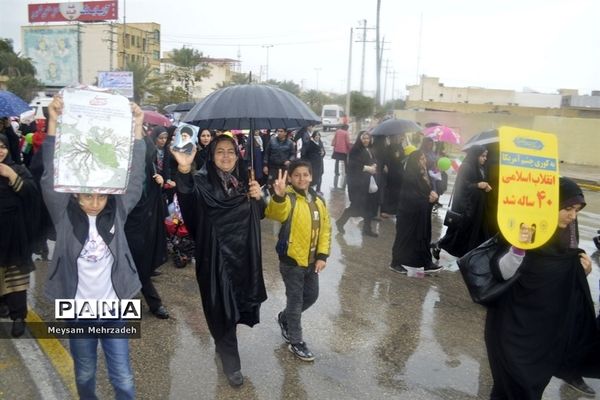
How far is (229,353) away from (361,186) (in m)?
5.33

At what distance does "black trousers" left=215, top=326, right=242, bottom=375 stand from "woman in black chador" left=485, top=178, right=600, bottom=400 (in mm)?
1726

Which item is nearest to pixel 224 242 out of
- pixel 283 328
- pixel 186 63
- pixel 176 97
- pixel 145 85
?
pixel 283 328

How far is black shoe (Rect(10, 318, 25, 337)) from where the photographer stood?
14.5 feet

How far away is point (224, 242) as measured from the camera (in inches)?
149

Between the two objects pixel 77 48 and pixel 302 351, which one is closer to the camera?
pixel 302 351

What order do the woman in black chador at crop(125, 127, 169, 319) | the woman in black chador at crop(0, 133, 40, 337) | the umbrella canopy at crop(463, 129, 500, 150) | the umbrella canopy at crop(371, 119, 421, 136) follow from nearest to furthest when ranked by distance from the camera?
the woman in black chador at crop(0, 133, 40, 337)
the woman in black chador at crop(125, 127, 169, 319)
the umbrella canopy at crop(463, 129, 500, 150)
the umbrella canopy at crop(371, 119, 421, 136)

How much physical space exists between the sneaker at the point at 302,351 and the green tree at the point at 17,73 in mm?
43702

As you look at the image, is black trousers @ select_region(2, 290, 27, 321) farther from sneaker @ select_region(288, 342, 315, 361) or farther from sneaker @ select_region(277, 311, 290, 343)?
sneaker @ select_region(288, 342, 315, 361)

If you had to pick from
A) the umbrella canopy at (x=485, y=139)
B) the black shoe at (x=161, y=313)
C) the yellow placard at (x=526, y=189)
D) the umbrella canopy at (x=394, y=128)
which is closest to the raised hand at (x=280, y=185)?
the yellow placard at (x=526, y=189)

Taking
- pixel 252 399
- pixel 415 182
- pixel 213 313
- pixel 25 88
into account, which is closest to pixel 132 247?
pixel 213 313

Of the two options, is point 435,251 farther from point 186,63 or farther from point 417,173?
point 186,63

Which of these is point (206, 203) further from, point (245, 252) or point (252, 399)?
point (252, 399)

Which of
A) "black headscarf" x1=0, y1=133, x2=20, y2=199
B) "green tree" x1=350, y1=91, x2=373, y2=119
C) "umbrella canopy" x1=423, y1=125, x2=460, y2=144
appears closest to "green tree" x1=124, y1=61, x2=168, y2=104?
"green tree" x1=350, y1=91, x2=373, y2=119

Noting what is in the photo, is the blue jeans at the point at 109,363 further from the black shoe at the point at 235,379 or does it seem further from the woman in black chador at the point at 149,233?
the woman in black chador at the point at 149,233
